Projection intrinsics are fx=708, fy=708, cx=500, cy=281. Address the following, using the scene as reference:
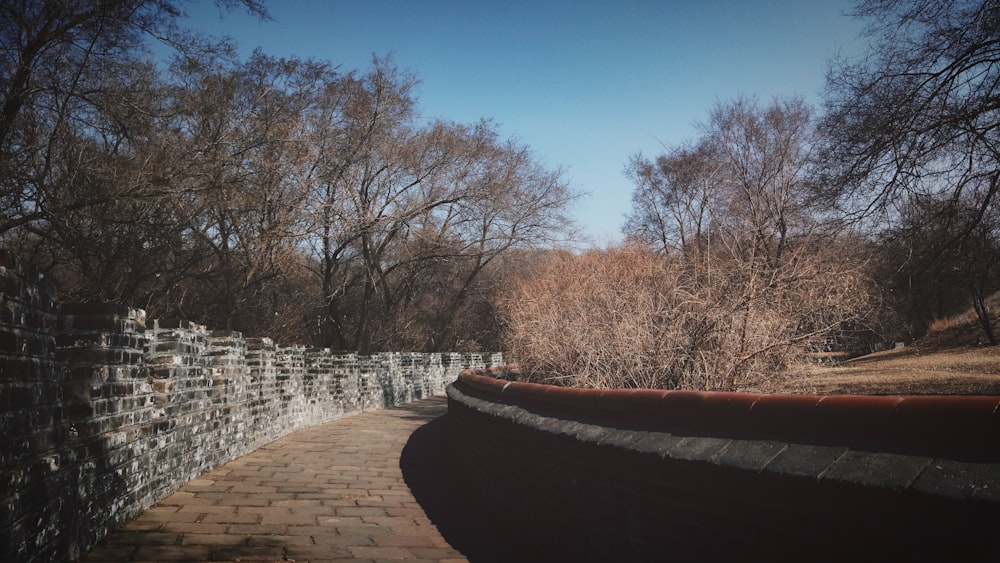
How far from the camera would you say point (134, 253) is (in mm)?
12844

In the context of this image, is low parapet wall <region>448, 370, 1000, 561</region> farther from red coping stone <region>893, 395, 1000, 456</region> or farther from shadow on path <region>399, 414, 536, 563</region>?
shadow on path <region>399, 414, 536, 563</region>

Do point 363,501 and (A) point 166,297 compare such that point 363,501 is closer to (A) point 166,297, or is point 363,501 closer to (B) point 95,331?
(B) point 95,331

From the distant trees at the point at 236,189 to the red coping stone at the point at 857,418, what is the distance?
25.2 ft

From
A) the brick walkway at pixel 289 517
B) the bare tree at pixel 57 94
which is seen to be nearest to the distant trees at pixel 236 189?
the bare tree at pixel 57 94

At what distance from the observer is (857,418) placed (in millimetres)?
2498

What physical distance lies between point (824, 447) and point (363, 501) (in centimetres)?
450

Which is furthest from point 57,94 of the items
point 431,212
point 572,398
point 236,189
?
point 431,212

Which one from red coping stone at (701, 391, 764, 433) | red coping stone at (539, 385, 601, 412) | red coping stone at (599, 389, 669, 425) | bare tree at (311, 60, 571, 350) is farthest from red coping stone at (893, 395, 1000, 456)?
bare tree at (311, 60, 571, 350)

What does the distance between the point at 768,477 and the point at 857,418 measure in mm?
375

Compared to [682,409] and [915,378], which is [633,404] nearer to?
[682,409]

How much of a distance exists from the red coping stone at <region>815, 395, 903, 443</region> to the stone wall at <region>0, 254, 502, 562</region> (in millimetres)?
3186

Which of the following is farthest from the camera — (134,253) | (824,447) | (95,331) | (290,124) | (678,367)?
(290,124)

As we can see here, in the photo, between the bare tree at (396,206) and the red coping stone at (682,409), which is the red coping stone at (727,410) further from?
the bare tree at (396,206)

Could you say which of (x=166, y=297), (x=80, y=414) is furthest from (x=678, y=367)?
(x=166, y=297)
